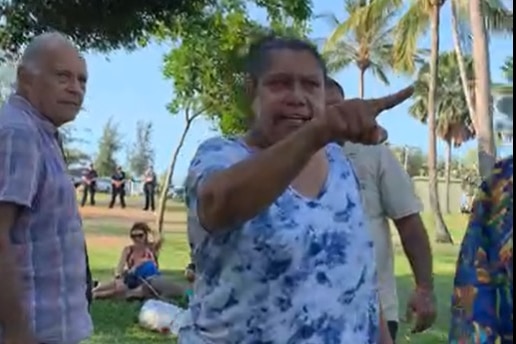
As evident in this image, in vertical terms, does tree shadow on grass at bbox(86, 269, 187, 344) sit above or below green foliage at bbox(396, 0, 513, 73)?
below

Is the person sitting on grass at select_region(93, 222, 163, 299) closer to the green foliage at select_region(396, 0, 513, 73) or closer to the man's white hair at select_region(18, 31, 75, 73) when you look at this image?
the man's white hair at select_region(18, 31, 75, 73)

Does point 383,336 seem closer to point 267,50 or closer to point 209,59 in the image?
point 267,50

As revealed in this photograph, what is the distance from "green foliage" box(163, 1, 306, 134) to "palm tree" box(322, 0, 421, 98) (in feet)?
13.8

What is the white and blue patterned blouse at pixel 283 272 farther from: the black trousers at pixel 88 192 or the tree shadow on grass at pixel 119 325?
the black trousers at pixel 88 192

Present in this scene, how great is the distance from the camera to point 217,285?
2131 millimetres

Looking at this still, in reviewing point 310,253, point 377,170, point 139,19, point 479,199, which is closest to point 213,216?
point 310,253

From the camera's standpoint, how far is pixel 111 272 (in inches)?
531

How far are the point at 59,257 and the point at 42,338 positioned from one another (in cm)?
22

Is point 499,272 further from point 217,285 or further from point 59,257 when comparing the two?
point 59,257

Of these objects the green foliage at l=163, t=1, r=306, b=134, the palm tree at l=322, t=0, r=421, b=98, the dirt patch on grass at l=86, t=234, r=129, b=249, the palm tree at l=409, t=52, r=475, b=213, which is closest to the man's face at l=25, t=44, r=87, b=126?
the green foliage at l=163, t=1, r=306, b=134

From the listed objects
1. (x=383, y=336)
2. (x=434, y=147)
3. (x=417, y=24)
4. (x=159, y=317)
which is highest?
(x=417, y=24)

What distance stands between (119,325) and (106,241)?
1081 centimetres

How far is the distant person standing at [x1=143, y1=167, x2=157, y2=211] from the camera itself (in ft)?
103

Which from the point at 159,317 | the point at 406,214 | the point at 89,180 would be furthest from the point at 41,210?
the point at 89,180
